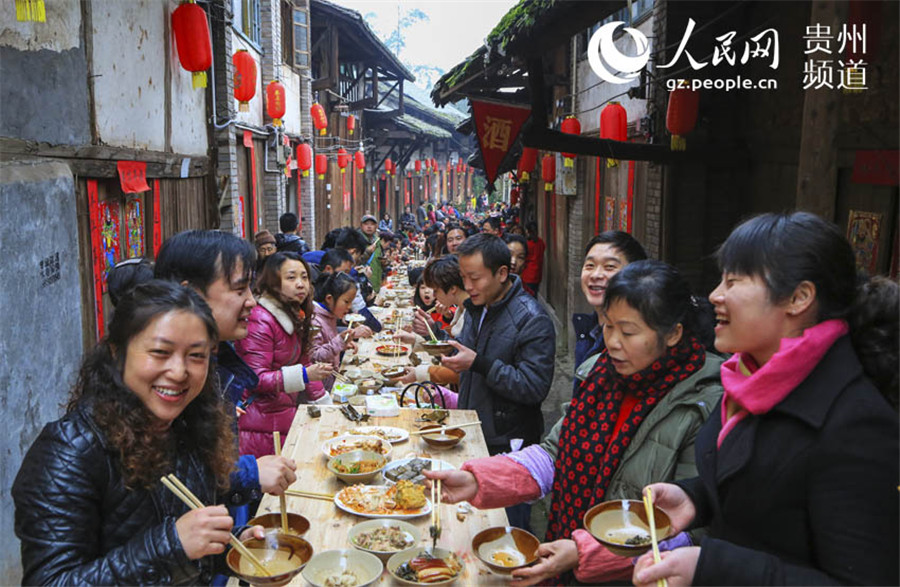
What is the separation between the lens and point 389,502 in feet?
10.2

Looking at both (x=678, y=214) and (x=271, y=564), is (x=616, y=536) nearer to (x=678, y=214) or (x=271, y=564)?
(x=271, y=564)

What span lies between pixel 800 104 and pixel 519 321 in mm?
2908

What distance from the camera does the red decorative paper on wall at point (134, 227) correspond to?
605cm

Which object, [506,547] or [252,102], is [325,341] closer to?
[506,547]

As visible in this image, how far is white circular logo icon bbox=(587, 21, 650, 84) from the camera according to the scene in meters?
7.18

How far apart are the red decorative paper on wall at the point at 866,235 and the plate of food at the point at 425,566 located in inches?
121

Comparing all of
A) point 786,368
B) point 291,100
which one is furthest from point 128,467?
point 291,100

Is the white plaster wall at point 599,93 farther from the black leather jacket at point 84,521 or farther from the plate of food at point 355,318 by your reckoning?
the black leather jacket at point 84,521

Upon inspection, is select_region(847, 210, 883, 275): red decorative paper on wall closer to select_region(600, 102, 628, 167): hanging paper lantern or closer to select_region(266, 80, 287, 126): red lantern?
select_region(600, 102, 628, 167): hanging paper lantern

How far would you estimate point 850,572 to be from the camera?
1.57 meters

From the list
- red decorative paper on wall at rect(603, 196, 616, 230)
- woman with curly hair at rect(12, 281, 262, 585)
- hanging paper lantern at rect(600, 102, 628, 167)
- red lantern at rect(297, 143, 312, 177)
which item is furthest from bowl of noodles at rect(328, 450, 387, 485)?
red lantern at rect(297, 143, 312, 177)

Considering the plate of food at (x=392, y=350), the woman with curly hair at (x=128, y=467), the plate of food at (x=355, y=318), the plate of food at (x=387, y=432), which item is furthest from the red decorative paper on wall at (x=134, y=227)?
the woman with curly hair at (x=128, y=467)

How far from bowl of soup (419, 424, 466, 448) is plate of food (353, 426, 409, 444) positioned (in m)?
0.11

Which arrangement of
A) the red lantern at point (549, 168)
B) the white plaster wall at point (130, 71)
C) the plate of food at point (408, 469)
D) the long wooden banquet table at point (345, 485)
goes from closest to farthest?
the long wooden banquet table at point (345, 485) → the plate of food at point (408, 469) → the white plaster wall at point (130, 71) → the red lantern at point (549, 168)
